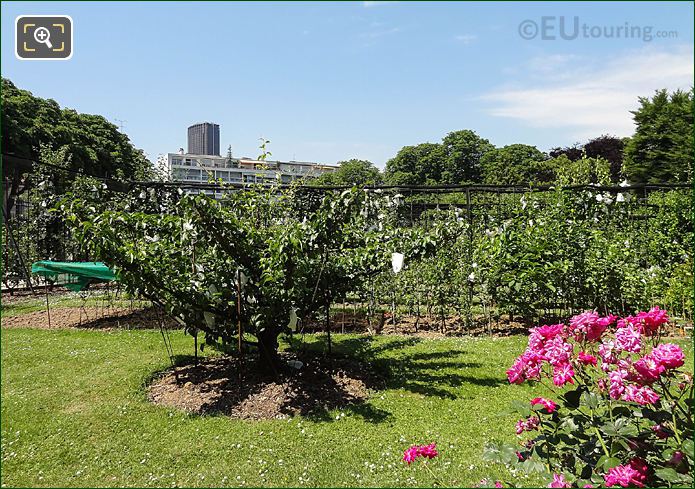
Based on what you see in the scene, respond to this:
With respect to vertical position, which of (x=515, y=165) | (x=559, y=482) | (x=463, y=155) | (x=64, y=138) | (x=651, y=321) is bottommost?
(x=559, y=482)

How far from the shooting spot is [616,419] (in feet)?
5.96

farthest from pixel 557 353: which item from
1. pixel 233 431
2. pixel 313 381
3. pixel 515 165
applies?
pixel 515 165

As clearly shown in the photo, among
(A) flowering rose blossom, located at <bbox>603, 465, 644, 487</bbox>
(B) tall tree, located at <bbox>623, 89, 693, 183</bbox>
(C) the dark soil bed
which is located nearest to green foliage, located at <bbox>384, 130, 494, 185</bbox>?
(B) tall tree, located at <bbox>623, 89, 693, 183</bbox>

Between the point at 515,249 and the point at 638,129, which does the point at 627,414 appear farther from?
the point at 638,129

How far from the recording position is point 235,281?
3.85 m

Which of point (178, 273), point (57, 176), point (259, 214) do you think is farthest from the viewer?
point (57, 176)

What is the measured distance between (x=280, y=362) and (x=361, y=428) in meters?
1.35

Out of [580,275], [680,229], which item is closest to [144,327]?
[580,275]

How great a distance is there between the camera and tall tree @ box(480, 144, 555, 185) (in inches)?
1345

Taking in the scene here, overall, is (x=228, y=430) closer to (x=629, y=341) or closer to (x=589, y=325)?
(x=589, y=325)

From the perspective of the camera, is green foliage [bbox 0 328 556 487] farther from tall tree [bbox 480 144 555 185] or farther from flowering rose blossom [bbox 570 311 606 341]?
tall tree [bbox 480 144 555 185]

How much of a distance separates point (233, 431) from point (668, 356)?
2.47 metres

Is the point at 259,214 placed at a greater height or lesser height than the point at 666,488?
greater

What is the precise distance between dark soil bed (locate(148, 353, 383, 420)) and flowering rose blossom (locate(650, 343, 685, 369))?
Answer: 7.51 feet
